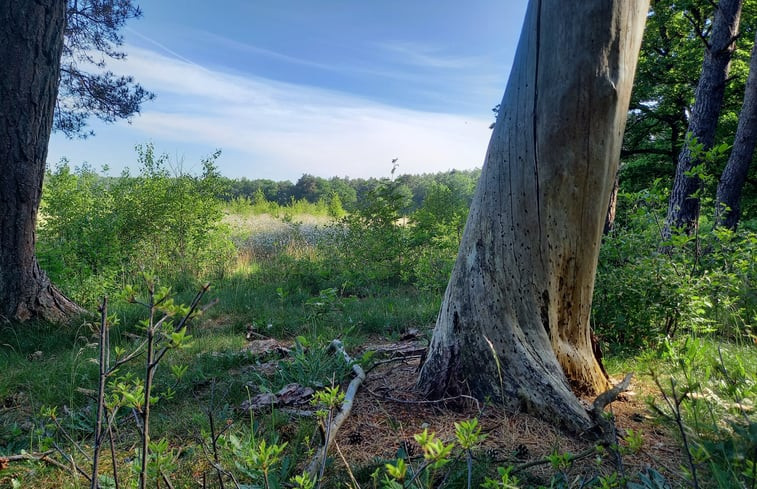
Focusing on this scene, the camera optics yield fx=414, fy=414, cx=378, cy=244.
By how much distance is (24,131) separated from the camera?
15.3 feet

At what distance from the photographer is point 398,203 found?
9.50 meters

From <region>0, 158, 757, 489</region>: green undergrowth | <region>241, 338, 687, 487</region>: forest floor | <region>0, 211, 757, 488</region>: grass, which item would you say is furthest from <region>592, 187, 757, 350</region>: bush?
<region>241, 338, 687, 487</region>: forest floor

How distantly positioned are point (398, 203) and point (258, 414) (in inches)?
283

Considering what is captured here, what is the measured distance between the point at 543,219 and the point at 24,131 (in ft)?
18.2

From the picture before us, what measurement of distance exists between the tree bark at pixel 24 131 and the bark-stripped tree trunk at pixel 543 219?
4.88m

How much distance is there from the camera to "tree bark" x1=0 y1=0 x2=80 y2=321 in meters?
4.55

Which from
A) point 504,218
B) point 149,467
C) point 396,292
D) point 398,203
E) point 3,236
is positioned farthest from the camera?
point 398,203

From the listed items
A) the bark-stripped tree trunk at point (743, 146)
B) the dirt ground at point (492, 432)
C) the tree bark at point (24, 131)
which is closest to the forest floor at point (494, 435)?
the dirt ground at point (492, 432)

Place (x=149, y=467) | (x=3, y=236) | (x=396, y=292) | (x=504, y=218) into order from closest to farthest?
1. (x=149, y=467)
2. (x=504, y=218)
3. (x=3, y=236)
4. (x=396, y=292)

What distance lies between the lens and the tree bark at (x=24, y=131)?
4.55 meters

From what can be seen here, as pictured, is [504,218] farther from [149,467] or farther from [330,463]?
[149,467]

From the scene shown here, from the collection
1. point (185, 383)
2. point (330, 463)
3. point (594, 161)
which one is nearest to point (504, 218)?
point (594, 161)

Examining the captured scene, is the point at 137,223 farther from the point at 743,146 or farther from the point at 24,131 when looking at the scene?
the point at 743,146

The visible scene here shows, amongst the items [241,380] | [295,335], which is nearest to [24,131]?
[295,335]
